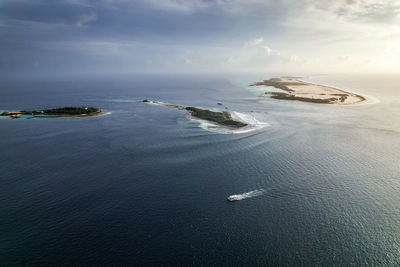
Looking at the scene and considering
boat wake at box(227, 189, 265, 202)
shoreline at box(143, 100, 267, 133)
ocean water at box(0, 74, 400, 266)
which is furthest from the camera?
shoreline at box(143, 100, 267, 133)

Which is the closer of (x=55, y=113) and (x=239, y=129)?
(x=239, y=129)

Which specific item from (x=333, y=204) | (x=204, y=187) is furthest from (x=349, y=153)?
(x=204, y=187)

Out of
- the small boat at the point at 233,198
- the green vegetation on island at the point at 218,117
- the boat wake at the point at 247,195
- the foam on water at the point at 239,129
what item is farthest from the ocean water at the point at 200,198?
the green vegetation on island at the point at 218,117

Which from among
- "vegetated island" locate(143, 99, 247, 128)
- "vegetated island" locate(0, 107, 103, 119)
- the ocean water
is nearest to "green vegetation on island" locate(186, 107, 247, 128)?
"vegetated island" locate(143, 99, 247, 128)

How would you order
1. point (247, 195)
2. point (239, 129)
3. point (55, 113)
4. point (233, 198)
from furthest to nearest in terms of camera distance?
point (55, 113) < point (239, 129) < point (247, 195) < point (233, 198)

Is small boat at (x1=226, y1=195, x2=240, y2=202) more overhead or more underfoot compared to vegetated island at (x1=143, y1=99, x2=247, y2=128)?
more underfoot

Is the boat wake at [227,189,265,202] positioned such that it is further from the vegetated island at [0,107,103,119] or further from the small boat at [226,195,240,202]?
the vegetated island at [0,107,103,119]

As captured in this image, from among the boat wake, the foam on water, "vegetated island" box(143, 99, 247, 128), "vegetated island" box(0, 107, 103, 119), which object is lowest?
the boat wake

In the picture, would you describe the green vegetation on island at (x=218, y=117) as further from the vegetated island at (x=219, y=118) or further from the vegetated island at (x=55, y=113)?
the vegetated island at (x=55, y=113)

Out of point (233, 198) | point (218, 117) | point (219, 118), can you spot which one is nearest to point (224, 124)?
point (219, 118)

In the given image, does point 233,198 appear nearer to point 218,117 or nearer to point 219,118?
point 219,118
